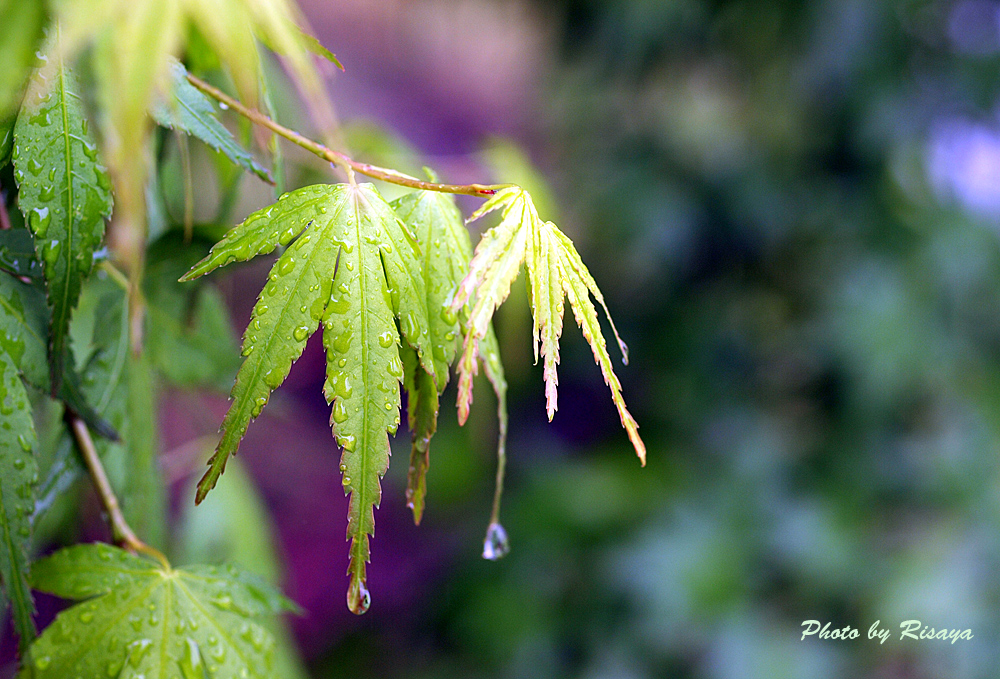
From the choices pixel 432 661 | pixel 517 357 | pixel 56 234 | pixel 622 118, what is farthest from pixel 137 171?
pixel 432 661

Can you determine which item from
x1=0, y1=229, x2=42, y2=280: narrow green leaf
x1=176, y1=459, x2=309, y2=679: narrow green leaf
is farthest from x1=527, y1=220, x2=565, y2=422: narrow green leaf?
x1=176, y1=459, x2=309, y2=679: narrow green leaf

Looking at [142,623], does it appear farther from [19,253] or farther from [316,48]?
[316,48]

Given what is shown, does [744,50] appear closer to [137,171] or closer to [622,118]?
[622,118]

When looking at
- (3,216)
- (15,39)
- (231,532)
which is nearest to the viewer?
(15,39)

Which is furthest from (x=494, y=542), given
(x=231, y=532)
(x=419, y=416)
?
(x=231, y=532)

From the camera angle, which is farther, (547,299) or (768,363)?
(768,363)

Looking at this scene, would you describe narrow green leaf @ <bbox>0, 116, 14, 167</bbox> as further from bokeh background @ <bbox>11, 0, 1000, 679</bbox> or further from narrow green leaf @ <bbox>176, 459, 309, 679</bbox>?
bokeh background @ <bbox>11, 0, 1000, 679</bbox>

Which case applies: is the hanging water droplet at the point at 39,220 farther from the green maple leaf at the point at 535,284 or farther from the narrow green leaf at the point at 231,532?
the narrow green leaf at the point at 231,532
